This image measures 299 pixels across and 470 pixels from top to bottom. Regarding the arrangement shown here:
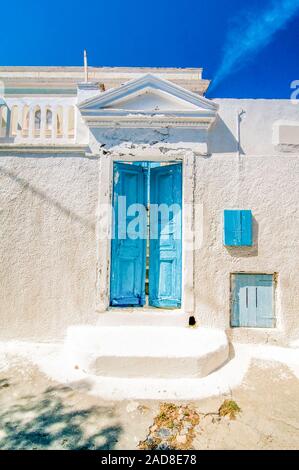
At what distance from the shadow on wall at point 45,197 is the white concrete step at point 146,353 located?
5.39ft

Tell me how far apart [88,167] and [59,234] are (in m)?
1.14

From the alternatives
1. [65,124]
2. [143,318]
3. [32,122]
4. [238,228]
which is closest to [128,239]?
[143,318]

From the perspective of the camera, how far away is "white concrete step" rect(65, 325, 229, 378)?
353 centimetres

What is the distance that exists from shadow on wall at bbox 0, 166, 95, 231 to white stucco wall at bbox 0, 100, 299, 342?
16mm

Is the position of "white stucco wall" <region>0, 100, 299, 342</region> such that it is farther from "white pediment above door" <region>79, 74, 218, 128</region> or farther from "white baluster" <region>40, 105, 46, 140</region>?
"white baluster" <region>40, 105, 46, 140</region>

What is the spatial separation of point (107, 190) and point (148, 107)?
1503 mm

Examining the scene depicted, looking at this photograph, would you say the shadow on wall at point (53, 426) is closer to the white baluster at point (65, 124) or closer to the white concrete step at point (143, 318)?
the white concrete step at point (143, 318)

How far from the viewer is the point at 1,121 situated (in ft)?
15.3

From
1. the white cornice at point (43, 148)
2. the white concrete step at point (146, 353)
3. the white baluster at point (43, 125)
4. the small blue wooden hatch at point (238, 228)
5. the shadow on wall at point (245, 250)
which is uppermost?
the white baluster at point (43, 125)

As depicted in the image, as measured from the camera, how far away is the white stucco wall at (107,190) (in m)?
4.38

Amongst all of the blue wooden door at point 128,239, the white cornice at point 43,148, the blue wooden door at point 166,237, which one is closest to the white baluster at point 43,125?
the white cornice at point 43,148

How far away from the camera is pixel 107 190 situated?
4.49 meters

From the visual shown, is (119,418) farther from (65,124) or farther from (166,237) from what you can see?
(65,124)

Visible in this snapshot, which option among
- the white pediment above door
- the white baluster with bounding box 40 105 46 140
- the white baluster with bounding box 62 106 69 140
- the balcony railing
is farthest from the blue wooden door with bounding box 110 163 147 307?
the white baluster with bounding box 40 105 46 140
